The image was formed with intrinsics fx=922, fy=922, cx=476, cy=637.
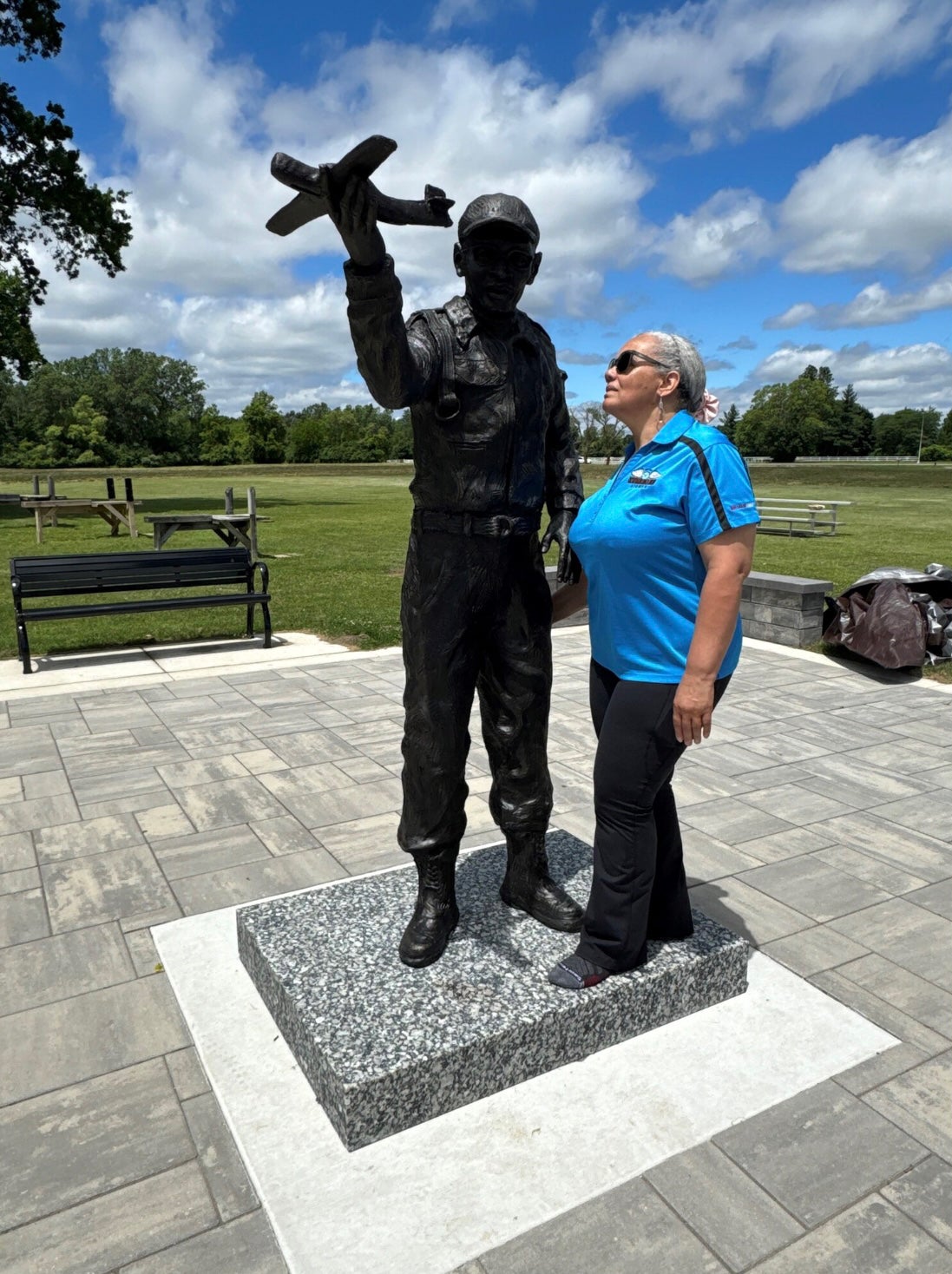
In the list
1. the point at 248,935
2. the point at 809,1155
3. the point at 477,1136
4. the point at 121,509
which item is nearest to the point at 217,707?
the point at 248,935

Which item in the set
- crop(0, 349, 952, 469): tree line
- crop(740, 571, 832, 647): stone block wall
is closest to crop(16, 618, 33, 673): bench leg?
crop(740, 571, 832, 647): stone block wall

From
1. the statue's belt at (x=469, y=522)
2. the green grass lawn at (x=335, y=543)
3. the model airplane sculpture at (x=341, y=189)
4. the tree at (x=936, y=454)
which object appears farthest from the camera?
the tree at (x=936, y=454)

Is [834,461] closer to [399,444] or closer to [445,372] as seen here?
[399,444]

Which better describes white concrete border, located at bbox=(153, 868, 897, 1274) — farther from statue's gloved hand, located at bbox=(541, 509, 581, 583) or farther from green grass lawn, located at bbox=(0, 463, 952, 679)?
green grass lawn, located at bbox=(0, 463, 952, 679)

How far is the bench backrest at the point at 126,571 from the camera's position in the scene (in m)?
7.81

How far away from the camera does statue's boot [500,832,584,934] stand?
124 inches

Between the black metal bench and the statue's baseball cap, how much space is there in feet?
19.7

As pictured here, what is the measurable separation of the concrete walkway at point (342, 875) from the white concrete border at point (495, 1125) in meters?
0.06

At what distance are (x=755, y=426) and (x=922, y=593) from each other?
9480 cm

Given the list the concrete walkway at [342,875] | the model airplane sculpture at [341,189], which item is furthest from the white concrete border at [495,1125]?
the model airplane sculpture at [341,189]

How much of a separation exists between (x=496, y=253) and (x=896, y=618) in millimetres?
6256

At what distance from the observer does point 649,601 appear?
100 inches

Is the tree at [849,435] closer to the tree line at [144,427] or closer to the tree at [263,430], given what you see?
the tree line at [144,427]

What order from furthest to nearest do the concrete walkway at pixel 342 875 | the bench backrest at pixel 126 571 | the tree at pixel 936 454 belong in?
the tree at pixel 936 454 < the bench backrest at pixel 126 571 < the concrete walkway at pixel 342 875
